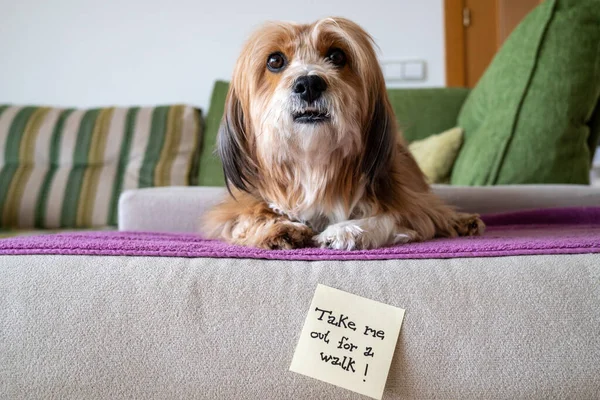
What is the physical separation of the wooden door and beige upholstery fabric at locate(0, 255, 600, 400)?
2520 millimetres

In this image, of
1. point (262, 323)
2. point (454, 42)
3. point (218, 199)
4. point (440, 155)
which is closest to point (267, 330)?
point (262, 323)

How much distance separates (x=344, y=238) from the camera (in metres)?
1.12

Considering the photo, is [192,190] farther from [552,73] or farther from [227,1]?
[227,1]

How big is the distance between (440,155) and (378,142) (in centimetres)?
111

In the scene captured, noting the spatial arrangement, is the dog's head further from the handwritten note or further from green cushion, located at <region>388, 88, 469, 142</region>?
green cushion, located at <region>388, 88, 469, 142</region>

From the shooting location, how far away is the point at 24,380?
812 millimetres

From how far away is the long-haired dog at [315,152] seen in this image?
1.13 meters

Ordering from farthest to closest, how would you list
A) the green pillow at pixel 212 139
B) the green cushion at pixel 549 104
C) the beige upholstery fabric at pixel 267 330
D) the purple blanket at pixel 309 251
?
the green pillow at pixel 212 139 < the green cushion at pixel 549 104 < the purple blanket at pixel 309 251 < the beige upholstery fabric at pixel 267 330

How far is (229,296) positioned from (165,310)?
11 centimetres

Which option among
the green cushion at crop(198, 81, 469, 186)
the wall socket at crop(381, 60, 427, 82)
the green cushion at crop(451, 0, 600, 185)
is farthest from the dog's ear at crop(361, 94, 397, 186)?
the wall socket at crop(381, 60, 427, 82)

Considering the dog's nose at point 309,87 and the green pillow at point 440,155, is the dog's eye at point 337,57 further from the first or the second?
the green pillow at point 440,155

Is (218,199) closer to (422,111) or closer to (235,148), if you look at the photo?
(235,148)

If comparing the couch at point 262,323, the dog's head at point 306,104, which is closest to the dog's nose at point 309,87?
the dog's head at point 306,104

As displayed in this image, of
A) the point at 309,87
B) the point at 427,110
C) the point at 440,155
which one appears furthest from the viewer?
the point at 427,110
